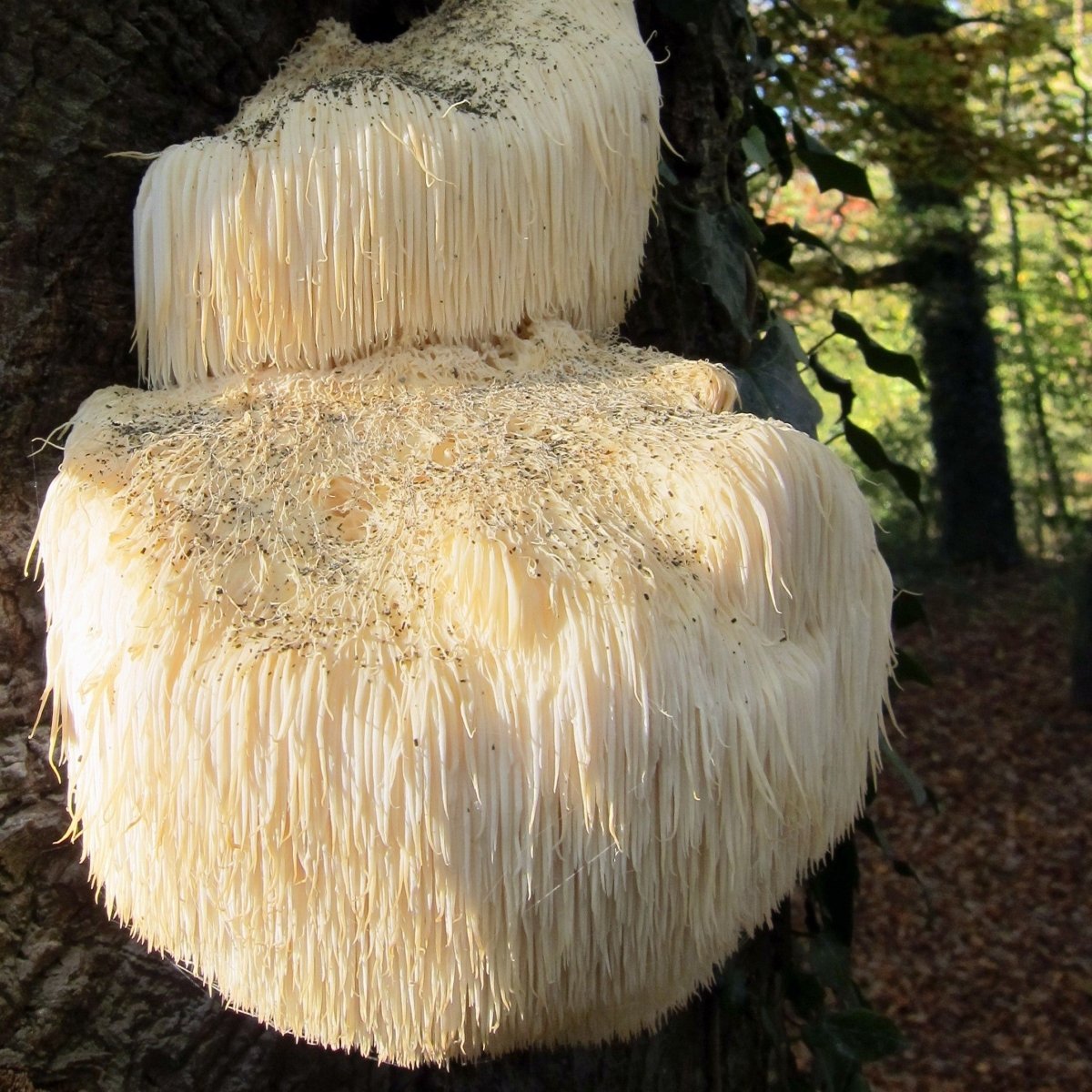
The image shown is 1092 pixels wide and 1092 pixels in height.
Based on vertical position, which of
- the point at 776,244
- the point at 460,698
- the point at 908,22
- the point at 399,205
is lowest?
the point at 460,698

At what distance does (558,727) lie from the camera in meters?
0.72

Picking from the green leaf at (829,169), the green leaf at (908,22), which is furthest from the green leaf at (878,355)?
the green leaf at (908,22)

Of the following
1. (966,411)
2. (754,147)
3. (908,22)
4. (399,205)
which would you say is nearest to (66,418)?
(399,205)

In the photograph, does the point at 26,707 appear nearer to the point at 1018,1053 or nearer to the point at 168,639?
the point at 168,639

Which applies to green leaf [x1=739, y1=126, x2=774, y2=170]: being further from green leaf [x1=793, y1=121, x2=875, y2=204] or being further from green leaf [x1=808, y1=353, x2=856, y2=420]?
green leaf [x1=808, y1=353, x2=856, y2=420]

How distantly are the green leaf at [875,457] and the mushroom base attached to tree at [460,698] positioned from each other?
0.81m

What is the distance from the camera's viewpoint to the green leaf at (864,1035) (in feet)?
4.88

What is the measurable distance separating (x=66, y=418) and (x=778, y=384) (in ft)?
3.05

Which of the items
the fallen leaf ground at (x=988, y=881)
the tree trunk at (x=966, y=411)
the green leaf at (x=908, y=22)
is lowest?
the fallen leaf ground at (x=988, y=881)

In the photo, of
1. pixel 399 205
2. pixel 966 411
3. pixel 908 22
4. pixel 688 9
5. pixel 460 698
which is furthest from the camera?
pixel 966 411

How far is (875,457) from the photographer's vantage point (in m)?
1.65

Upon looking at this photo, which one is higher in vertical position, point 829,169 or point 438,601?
point 829,169

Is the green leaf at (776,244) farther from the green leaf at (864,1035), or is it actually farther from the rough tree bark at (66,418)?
the green leaf at (864,1035)

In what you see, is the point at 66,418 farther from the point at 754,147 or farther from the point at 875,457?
the point at 875,457
